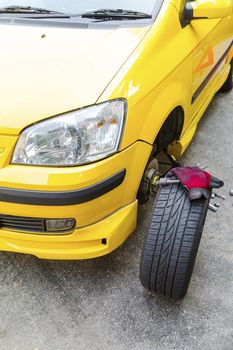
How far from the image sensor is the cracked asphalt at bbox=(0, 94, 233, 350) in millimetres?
1853

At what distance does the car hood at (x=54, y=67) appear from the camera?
5.74ft

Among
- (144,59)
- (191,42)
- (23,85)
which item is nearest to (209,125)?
(191,42)

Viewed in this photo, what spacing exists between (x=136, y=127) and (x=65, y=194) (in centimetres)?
45

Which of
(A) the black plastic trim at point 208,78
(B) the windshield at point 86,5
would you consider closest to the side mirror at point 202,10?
(B) the windshield at point 86,5

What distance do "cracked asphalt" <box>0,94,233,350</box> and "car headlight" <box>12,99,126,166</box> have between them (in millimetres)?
738

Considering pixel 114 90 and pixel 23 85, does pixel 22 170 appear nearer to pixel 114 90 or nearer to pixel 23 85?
pixel 23 85

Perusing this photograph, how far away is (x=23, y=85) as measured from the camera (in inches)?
72.6

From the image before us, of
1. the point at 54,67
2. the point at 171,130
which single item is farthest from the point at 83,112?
the point at 171,130

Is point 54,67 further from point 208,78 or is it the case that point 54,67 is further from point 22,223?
point 208,78

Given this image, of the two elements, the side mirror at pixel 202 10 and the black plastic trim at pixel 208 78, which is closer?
the side mirror at pixel 202 10

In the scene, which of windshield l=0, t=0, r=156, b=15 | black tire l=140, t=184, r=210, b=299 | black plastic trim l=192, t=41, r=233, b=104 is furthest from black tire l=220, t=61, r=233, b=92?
black tire l=140, t=184, r=210, b=299

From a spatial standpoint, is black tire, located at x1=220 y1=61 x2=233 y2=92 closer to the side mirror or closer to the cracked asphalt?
the side mirror

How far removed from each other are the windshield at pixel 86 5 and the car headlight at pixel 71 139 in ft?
2.65

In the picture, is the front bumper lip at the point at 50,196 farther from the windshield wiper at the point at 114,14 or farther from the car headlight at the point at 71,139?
the windshield wiper at the point at 114,14
